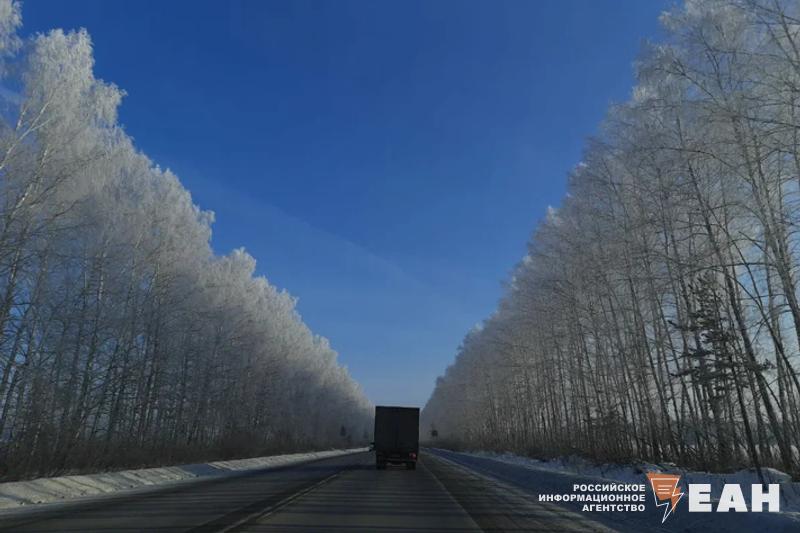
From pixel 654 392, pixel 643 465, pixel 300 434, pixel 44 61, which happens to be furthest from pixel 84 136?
pixel 300 434

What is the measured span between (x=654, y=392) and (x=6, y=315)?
81.7ft

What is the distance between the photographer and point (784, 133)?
9734mm

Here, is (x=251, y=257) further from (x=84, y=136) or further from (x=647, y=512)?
(x=647, y=512)

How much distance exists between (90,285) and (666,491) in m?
22.2

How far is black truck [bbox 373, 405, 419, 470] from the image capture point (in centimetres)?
2820

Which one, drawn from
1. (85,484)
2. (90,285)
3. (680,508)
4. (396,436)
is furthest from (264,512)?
(396,436)

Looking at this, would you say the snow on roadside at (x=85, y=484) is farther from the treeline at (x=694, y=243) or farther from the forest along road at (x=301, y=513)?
the treeline at (x=694, y=243)

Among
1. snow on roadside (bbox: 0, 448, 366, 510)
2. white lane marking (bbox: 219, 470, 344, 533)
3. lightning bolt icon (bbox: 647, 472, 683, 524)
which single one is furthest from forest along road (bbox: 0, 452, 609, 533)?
lightning bolt icon (bbox: 647, 472, 683, 524)

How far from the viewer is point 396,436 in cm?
2859

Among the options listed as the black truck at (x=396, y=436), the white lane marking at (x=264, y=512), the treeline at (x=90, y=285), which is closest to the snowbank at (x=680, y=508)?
the white lane marking at (x=264, y=512)

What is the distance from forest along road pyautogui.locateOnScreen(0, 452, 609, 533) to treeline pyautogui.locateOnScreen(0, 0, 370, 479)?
17.5 feet

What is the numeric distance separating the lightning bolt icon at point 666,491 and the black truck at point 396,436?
15.3m

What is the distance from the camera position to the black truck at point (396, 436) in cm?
2820

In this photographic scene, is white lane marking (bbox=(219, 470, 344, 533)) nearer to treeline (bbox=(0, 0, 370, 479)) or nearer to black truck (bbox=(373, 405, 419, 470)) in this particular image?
treeline (bbox=(0, 0, 370, 479))
